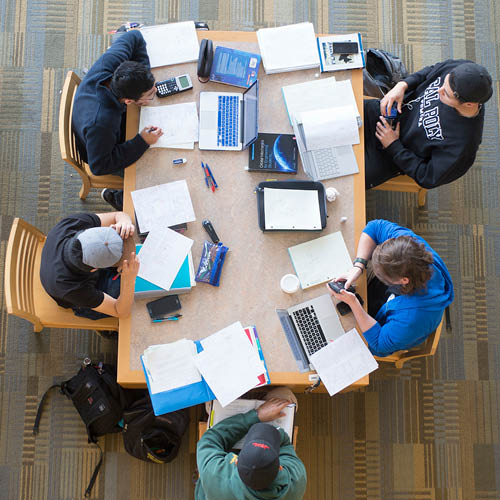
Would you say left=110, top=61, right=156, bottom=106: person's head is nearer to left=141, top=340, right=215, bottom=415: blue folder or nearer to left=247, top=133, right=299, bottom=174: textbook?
left=247, top=133, right=299, bottom=174: textbook

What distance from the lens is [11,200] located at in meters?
2.88

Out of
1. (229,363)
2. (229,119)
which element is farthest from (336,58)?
(229,363)

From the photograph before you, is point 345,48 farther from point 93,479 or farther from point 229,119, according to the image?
point 93,479

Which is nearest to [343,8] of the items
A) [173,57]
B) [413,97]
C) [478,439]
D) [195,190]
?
[413,97]

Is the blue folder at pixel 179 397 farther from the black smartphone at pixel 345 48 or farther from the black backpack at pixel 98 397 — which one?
the black smartphone at pixel 345 48

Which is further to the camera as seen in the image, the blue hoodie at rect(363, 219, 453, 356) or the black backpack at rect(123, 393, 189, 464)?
the black backpack at rect(123, 393, 189, 464)

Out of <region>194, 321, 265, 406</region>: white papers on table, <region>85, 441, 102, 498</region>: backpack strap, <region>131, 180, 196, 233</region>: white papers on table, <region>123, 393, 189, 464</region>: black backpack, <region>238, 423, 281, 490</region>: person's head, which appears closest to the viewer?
<region>238, 423, 281, 490</region>: person's head

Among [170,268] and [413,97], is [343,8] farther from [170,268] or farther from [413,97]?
[170,268]

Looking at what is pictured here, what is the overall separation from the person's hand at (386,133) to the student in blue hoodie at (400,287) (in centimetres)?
48

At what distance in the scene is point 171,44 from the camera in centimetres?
226

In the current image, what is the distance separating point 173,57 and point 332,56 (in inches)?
27.8

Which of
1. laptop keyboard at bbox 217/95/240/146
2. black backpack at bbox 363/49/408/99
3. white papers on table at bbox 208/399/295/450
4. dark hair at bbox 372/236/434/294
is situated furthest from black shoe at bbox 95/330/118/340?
black backpack at bbox 363/49/408/99

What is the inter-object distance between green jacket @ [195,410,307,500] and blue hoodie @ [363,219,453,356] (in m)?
0.57

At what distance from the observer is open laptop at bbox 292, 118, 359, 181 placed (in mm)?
2176
